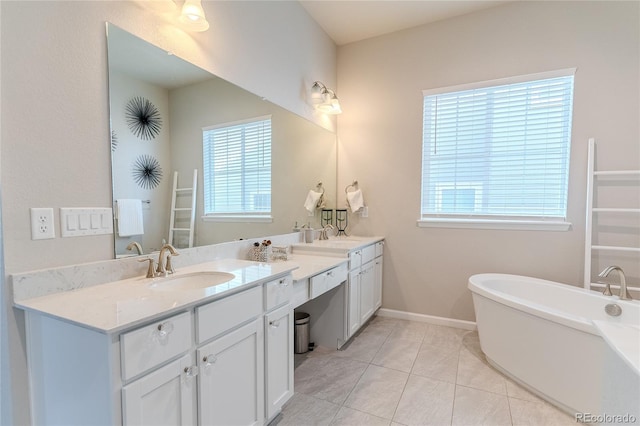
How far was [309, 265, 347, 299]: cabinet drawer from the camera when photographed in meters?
2.04

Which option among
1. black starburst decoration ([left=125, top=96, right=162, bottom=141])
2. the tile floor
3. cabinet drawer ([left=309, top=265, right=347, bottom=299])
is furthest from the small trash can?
black starburst decoration ([left=125, top=96, right=162, bottom=141])

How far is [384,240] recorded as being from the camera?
3.37 m

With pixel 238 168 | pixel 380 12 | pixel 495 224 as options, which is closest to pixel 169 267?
pixel 238 168

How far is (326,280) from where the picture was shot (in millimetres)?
2176

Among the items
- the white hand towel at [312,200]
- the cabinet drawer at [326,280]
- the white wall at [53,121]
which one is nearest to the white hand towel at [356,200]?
the white hand towel at [312,200]

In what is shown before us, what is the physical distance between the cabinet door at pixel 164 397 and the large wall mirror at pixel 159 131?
0.66 meters

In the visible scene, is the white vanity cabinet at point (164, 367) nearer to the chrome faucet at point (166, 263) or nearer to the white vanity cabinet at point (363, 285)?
the chrome faucet at point (166, 263)

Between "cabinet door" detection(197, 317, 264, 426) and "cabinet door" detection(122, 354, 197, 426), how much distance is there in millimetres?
49

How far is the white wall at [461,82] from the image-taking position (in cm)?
247

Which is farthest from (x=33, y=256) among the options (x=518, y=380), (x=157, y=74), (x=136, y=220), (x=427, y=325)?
(x=427, y=325)

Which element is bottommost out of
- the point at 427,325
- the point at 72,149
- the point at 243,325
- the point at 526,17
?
the point at 427,325

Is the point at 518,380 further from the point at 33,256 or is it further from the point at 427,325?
the point at 33,256

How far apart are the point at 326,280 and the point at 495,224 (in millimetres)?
1810

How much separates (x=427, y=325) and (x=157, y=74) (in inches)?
124
